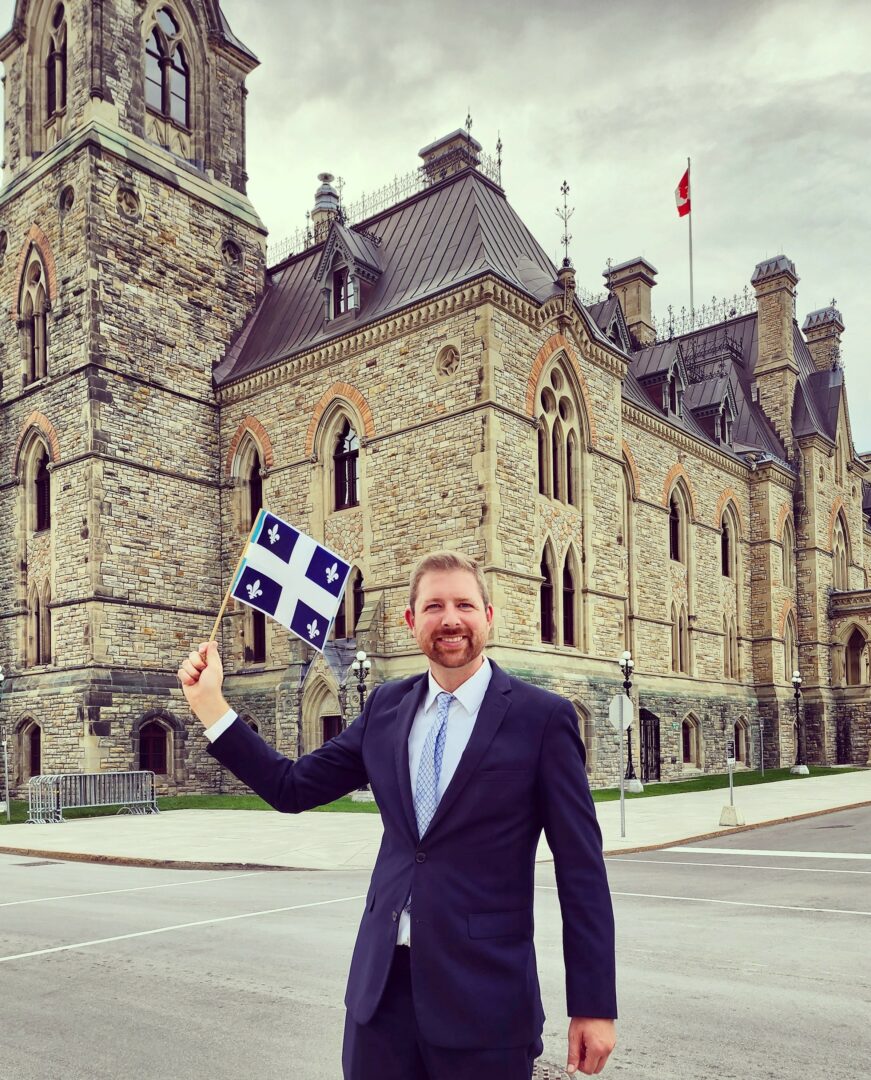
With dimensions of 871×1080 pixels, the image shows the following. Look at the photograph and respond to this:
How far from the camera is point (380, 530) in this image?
2609 cm

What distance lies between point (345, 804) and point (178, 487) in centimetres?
1035

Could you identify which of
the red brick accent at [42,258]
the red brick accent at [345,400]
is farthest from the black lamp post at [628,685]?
the red brick accent at [42,258]

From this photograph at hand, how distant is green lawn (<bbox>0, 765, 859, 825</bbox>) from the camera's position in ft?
72.2

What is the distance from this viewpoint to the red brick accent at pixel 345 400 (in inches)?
1044

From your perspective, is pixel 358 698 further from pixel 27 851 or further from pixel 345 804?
pixel 27 851

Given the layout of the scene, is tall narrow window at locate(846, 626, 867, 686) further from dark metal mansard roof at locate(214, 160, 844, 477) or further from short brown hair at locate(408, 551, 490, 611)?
short brown hair at locate(408, 551, 490, 611)

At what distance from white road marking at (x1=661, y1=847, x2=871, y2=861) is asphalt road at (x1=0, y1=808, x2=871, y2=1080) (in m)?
1.34

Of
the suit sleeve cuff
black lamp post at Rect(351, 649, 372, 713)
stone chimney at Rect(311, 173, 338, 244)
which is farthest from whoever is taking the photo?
stone chimney at Rect(311, 173, 338, 244)

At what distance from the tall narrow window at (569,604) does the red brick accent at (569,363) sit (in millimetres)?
3370

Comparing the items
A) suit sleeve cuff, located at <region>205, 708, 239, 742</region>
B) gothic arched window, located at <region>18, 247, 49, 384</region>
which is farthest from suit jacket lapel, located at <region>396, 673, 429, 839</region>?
gothic arched window, located at <region>18, 247, 49, 384</region>

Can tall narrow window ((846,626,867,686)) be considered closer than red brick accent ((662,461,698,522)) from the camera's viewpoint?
No

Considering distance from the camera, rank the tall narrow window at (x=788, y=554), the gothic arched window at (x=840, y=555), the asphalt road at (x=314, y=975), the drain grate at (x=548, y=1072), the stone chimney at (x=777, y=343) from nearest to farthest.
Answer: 1. the drain grate at (x=548, y=1072)
2. the asphalt road at (x=314, y=975)
3. the tall narrow window at (x=788, y=554)
4. the stone chimney at (x=777, y=343)
5. the gothic arched window at (x=840, y=555)

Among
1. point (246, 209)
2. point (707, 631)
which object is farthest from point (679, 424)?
point (246, 209)

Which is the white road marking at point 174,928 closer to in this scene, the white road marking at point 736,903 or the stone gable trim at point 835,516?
the white road marking at point 736,903
